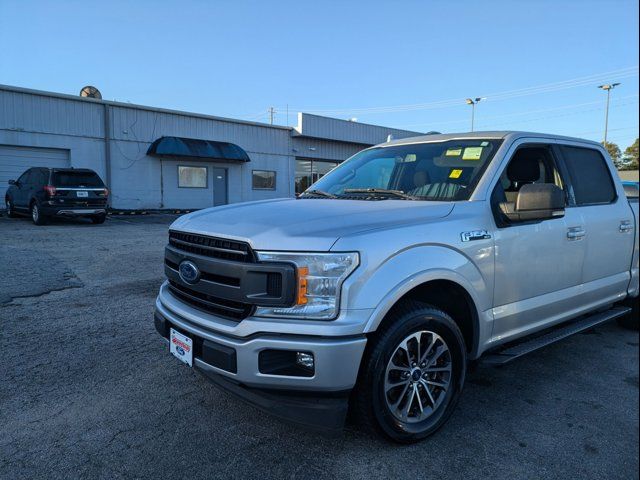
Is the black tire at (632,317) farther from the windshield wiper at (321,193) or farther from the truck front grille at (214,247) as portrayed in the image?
the truck front grille at (214,247)

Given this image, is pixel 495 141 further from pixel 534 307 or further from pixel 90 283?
pixel 90 283

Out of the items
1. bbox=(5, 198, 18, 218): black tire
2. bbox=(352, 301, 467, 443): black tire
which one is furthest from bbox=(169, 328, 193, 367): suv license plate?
bbox=(5, 198, 18, 218): black tire

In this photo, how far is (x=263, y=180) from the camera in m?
26.2

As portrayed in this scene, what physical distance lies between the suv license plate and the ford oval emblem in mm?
346

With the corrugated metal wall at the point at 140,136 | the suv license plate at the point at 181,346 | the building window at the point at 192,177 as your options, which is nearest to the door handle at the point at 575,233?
the suv license plate at the point at 181,346

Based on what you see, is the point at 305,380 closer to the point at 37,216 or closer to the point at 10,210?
the point at 37,216

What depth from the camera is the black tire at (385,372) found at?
2.42 meters

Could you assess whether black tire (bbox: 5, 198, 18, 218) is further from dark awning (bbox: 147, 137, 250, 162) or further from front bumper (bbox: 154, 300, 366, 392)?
front bumper (bbox: 154, 300, 366, 392)

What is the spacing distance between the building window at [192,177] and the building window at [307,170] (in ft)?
20.7

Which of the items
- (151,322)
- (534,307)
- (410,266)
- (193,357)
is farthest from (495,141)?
(151,322)

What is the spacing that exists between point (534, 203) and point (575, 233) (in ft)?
2.70

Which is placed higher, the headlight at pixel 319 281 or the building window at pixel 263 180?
the building window at pixel 263 180

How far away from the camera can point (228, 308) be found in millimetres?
2553

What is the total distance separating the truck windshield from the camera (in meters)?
3.32
